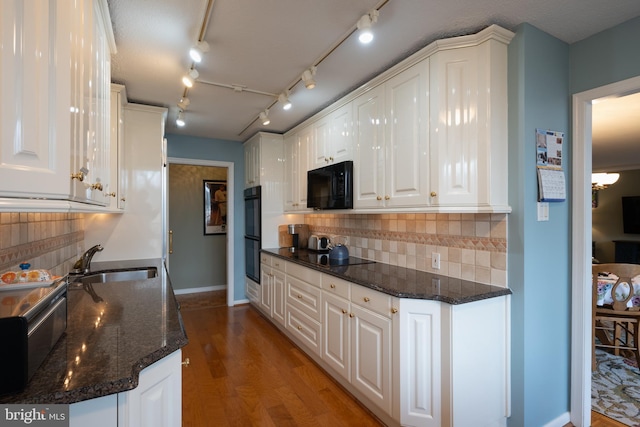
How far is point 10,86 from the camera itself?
71 cm

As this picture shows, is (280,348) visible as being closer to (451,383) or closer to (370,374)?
(370,374)

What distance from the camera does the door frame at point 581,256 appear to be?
6.26 feet

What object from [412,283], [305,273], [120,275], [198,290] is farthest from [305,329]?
[198,290]

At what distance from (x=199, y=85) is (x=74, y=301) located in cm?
184

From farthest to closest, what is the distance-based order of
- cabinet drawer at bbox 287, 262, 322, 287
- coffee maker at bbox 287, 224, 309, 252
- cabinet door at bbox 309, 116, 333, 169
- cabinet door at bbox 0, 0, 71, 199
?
coffee maker at bbox 287, 224, 309, 252
cabinet door at bbox 309, 116, 333, 169
cabinet drawer at bbox 287, 262, 322, 287
cabinet door at bbox 0, 0, 71, 199

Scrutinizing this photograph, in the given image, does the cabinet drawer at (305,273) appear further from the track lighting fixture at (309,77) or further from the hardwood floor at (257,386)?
the track lighting fixture at (309,77)

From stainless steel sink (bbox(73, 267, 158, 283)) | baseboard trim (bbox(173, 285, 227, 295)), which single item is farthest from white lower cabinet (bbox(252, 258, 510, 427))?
baseboard trim (bbox(173, 285, 227, 295))

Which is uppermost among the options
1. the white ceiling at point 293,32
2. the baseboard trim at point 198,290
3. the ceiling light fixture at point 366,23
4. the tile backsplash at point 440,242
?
the white ceiling at point 293,32

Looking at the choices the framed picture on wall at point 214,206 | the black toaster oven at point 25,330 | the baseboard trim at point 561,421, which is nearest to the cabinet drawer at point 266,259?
the framed picture on wall at point 214,206

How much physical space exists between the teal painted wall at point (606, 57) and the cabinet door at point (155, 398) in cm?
265

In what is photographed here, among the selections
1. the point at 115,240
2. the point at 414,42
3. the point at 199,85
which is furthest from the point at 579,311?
the point at 115,240

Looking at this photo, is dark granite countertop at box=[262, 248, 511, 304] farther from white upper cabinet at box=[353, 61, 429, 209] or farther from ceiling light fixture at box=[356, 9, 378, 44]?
ceiling light fixture at box=[356, 9, 378, 44]

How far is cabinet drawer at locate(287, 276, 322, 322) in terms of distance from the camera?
105 inches

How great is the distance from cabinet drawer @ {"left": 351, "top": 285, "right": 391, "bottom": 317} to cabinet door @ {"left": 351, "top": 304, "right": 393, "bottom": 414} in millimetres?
37
